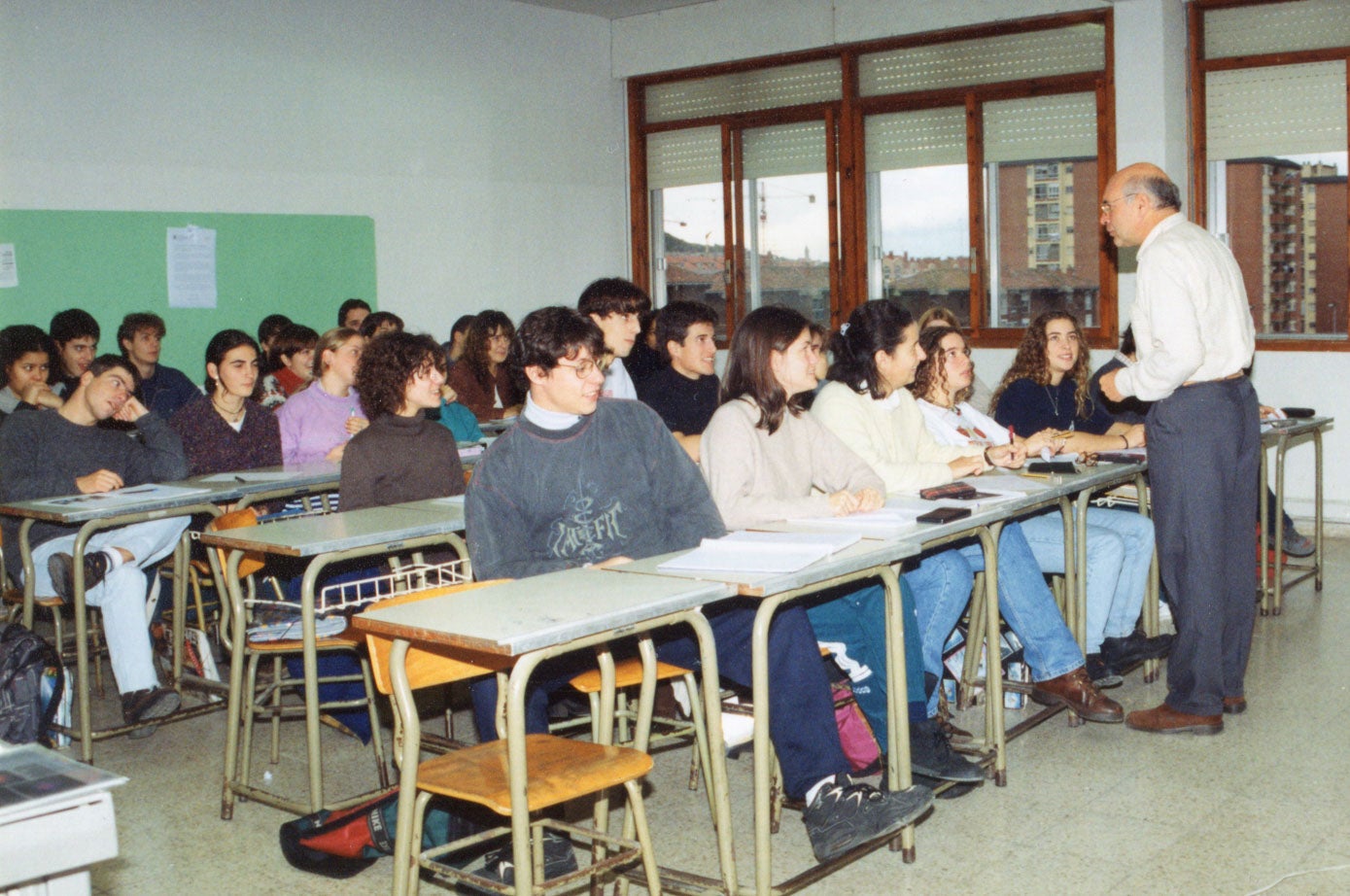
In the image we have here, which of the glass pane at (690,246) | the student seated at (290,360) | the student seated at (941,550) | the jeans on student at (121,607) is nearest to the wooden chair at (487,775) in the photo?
the student seated at (941,550)

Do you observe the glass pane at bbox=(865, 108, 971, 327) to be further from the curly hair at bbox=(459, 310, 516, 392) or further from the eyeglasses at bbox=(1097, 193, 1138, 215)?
the eyeglasses at bbox=(1097, 193, 1138, 215)

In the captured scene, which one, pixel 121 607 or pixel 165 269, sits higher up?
pixel 165 269

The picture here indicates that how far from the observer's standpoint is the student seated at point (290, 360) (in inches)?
256

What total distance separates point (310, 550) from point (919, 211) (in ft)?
18.2

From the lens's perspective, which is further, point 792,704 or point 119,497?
point 119,497

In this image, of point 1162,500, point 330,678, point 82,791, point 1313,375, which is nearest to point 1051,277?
point 1313,375

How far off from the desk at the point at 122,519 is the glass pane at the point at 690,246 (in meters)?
4.75

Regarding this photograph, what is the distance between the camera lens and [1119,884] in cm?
276

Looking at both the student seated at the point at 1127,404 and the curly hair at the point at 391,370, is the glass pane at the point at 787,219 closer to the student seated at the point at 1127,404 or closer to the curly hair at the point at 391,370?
the student seated at the point at 1127,404

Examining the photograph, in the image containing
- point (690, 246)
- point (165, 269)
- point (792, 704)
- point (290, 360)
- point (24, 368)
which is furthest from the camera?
point (690, 246)

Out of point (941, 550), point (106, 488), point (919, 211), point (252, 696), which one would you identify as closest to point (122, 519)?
point (106, 488)

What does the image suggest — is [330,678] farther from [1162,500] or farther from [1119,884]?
[1162,500]

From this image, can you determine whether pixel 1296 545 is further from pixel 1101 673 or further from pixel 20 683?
pixel 20 683

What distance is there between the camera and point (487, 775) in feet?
7.62
